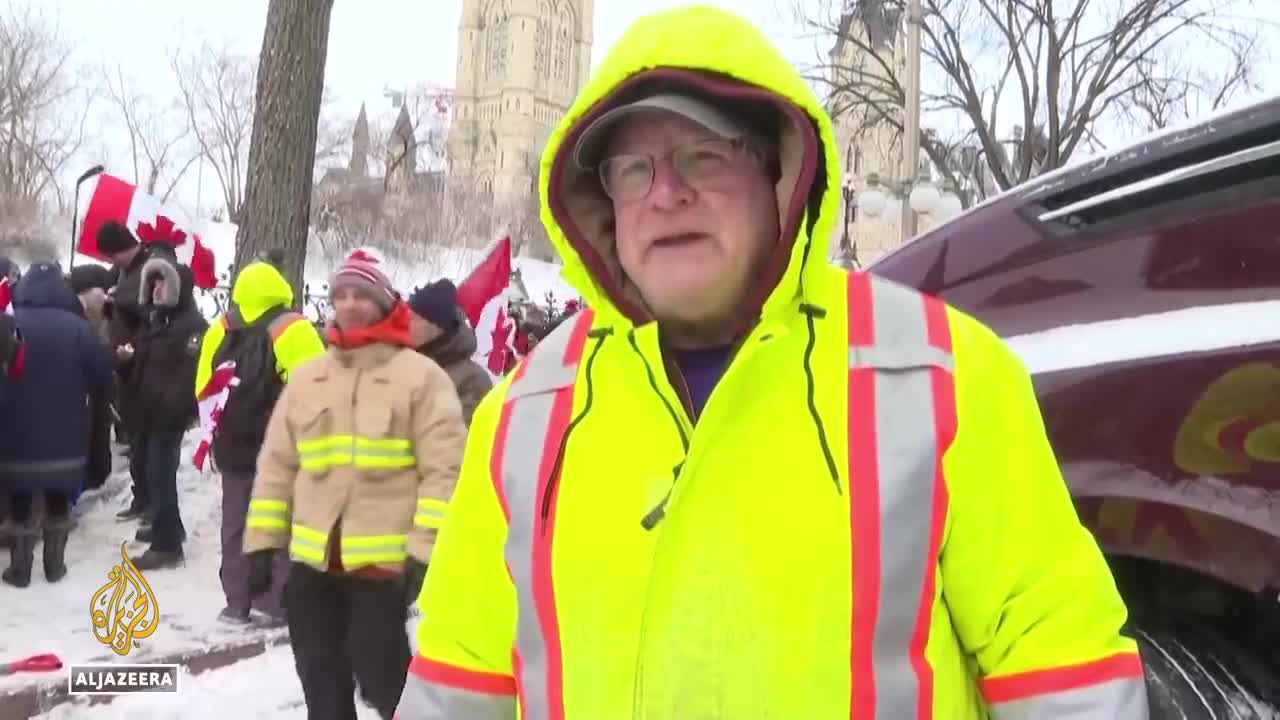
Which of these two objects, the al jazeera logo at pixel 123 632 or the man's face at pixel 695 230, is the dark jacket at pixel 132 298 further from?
the man's face at pixel 695 230

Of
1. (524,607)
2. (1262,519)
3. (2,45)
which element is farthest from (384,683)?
(2,45)

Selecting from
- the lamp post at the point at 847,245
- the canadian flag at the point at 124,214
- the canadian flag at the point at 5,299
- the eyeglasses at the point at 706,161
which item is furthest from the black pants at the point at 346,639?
the lamp post at the point at 847,245

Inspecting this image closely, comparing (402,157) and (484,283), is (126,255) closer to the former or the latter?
(484,283)

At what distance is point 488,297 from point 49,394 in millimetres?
3051

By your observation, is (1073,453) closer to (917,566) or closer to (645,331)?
(917,566)

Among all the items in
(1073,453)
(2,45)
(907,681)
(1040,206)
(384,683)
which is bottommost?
(384,683)

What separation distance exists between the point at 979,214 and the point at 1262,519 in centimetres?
95

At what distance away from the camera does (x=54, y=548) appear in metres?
6.57

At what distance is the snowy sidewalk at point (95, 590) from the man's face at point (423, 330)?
1904mm

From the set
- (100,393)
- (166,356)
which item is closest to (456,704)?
(166,356)

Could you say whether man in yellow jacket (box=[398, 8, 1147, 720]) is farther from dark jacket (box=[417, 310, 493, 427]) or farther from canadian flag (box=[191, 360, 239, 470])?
canadian flag (box=[191, 360, 239, 470])

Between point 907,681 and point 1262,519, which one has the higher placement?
point 1262,519

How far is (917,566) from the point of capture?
1.38 metres

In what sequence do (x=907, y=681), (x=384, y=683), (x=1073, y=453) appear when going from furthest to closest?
1. (x=384, y=683)
2. (x=1073, y=453)
3. (x=907, y=681)
